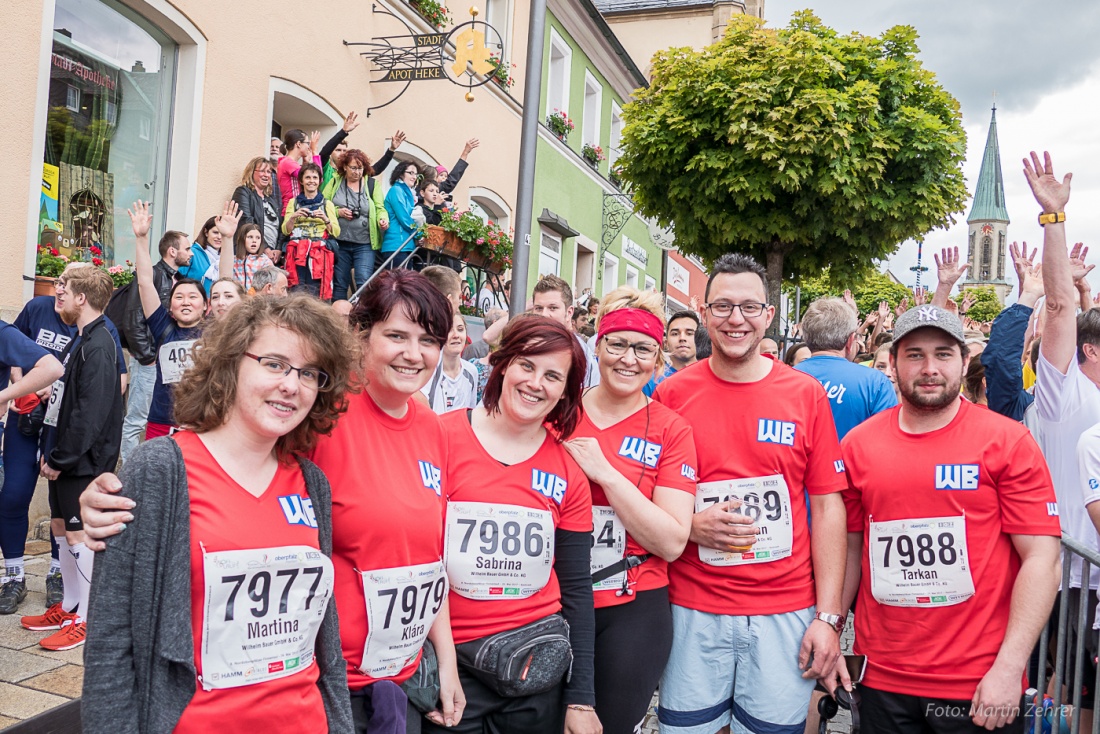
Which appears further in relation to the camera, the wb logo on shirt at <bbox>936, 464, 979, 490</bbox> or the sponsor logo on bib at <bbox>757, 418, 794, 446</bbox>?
the sponsor logo on bib at <bbox>757, 418, 794, 446</bbox>

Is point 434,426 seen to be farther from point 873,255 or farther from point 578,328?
point 873,255

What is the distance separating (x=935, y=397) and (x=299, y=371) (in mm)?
2102

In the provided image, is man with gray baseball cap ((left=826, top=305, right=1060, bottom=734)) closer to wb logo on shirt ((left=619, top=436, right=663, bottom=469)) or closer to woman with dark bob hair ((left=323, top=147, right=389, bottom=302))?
wb logo on shirt ((left=619, top=436, right=663, bottom=469))

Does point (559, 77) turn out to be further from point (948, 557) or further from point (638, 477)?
point (948, 557)

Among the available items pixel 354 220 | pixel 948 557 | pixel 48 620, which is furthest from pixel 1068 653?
pixel 354 220

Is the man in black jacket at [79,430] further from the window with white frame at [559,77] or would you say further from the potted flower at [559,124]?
the window with white frame at [559,77]

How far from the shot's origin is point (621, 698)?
9.01 feet

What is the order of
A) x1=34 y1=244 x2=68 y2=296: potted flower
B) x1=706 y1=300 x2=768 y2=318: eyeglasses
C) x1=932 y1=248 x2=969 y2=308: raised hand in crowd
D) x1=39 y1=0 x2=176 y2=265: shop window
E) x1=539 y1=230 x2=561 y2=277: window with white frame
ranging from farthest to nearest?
x1=539 y1=230 x2=561 y2=277: window with white frame, x1=39 y1=0 x2=176 y2=265: shop window, x1=34 y1=244 x2=68 y2=296: potted flower, x1=932 y1=248 x2=969 y2=308: raised hand in crowd, x1=706 y1=300 x2=768 y2=318: eyeglasses

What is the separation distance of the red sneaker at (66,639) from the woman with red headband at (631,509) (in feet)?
9.97

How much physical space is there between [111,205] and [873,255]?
11069 millimetres

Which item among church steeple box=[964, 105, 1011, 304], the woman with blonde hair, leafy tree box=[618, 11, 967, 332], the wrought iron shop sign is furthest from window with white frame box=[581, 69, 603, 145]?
church steeple box=[964, 105, 1011, 304]

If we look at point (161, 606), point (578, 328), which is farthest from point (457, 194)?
point (161, 606)

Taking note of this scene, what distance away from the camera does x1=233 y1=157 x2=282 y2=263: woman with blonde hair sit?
7.72 metres

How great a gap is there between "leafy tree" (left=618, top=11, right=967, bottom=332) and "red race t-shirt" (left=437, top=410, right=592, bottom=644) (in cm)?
1044
